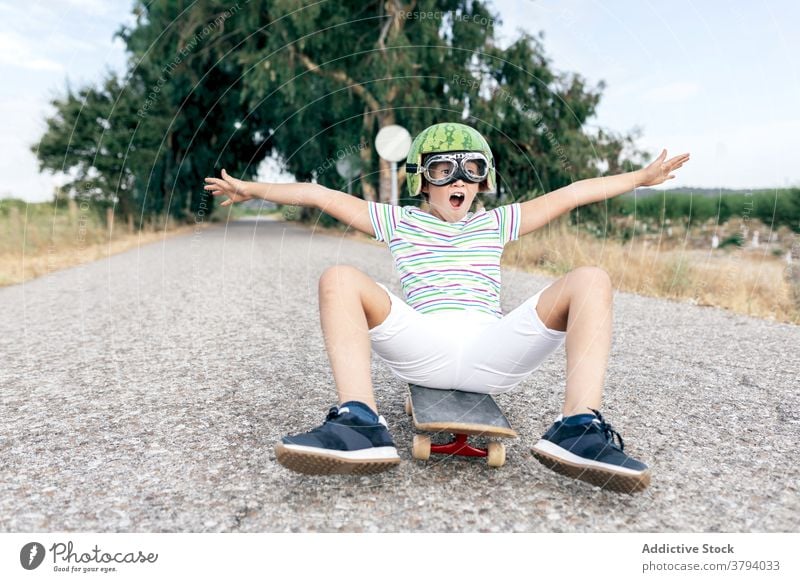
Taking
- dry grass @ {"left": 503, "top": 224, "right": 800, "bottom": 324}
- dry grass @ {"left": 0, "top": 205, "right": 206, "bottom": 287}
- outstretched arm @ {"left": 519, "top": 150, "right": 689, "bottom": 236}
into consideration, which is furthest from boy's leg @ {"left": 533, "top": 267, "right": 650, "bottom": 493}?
dry grass @ {"left": 0, "top": 205, "right": 206, "bottom": 287}

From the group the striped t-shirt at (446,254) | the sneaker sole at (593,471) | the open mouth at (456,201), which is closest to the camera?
the sneaker sole at (593,471)

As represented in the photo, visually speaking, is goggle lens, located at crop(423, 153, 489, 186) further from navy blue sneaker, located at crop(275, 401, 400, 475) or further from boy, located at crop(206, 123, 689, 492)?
navy blue sneaker, located at crop(275, 401, 400, 475)

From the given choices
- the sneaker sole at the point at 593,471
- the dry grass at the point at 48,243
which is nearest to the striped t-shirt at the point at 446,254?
the sneaker sole at the point at 593,471

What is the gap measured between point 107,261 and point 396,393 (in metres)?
10.4

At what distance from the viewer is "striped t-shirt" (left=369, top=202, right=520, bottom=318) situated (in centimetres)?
267

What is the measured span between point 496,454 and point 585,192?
1183mm

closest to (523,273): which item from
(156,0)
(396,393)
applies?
(396,393)

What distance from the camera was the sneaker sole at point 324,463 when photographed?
2.09 metres

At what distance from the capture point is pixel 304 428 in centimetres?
297

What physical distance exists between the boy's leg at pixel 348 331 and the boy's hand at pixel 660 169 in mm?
1376

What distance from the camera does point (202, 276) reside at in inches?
382

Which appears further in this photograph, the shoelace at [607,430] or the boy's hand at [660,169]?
the boy's hand at [660,169]

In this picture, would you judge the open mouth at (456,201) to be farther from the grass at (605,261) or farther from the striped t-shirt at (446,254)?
the grass at (605,261)
